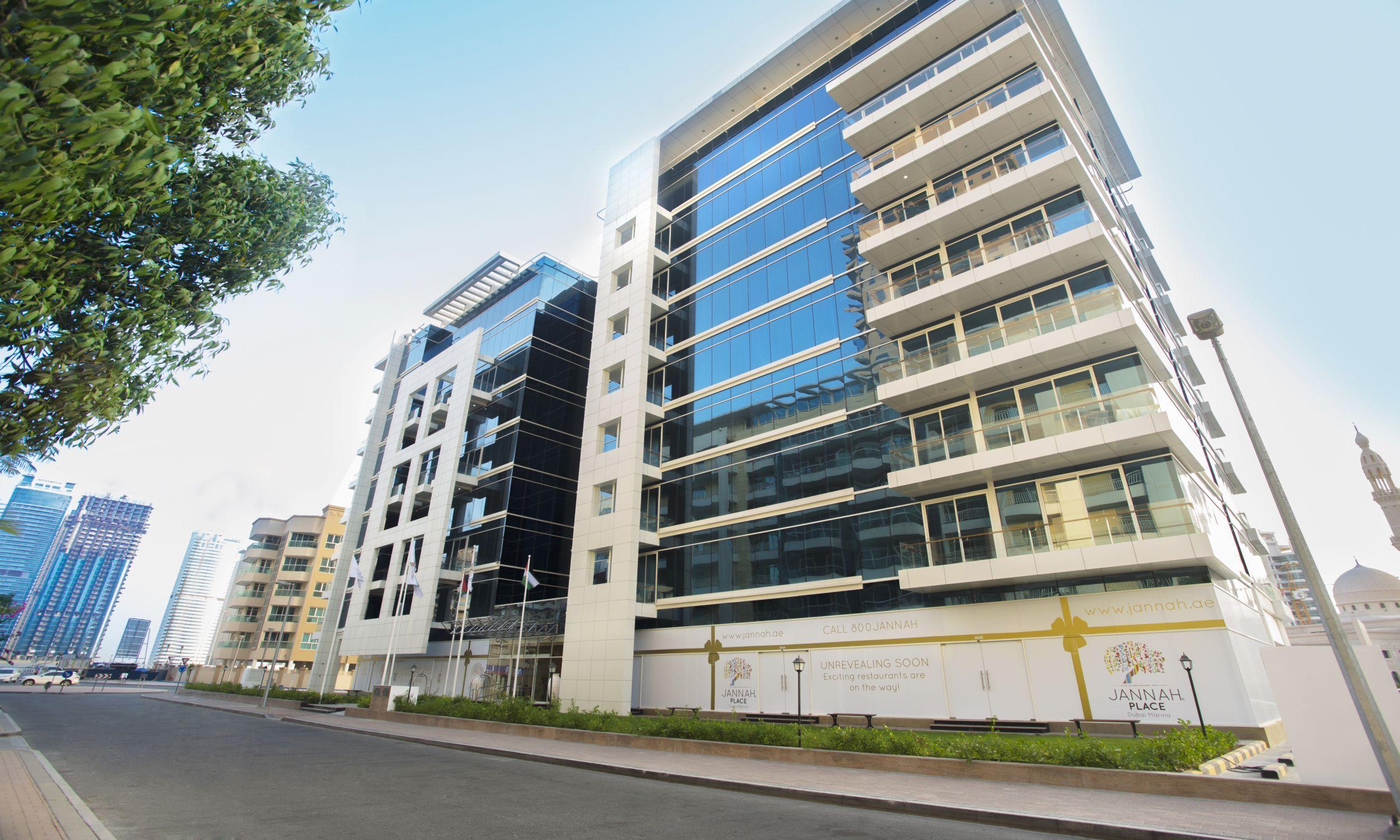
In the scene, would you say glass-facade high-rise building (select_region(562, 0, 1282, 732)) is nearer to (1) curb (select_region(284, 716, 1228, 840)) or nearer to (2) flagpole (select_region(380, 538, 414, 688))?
(1) curb (select_region(284, 716, 1228, 840))

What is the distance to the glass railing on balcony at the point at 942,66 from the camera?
2631 cm

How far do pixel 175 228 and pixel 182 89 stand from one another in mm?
2947

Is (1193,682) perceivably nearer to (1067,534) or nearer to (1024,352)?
(1067,534)

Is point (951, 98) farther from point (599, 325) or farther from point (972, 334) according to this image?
point (599, 325)

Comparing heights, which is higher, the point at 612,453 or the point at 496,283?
the point at 496,283

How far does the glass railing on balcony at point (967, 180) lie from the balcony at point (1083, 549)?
13.8m

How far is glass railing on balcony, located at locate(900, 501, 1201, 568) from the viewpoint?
1833 centimetres

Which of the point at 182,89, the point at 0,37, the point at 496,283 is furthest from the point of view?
the point at 496,283

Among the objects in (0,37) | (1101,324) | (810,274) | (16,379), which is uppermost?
(810,274)

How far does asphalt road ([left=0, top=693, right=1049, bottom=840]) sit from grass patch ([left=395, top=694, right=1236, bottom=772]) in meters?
4.68

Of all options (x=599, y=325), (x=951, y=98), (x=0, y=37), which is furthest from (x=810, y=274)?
(x=0, y=37)

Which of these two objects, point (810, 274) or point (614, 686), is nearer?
point (614, 686)

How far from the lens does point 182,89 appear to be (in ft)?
25.2

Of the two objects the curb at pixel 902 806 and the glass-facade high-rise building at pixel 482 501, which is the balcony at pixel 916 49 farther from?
the curb at pixel 902 806
